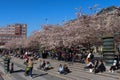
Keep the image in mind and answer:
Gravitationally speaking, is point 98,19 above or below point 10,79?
above

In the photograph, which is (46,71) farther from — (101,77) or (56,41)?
(56,41)

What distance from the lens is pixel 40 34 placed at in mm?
65375

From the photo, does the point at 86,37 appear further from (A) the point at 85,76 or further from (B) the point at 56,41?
(A) the point at 85,76

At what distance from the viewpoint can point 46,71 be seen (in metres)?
33.7

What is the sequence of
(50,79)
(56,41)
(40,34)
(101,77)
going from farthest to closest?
(40,34) → (56,41) → (50,79) → (101,77)

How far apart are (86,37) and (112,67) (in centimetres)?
1681

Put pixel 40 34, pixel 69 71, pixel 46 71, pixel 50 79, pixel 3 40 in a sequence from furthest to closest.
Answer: pixel 3 40 < pixel 40 34 < pixel 46 71 < pixel 69 71 < pixel 50 79

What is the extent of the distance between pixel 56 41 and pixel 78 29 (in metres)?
8.90

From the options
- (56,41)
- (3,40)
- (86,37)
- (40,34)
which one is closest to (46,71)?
(86,37)

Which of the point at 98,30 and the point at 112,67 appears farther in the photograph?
the point at 98,30

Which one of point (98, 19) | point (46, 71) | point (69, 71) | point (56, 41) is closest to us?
point (69, 71)

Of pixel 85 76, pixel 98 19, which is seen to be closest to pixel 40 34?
pixel 98 19

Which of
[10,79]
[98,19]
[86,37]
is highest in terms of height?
[98,19]

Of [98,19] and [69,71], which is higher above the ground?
[98,19]
